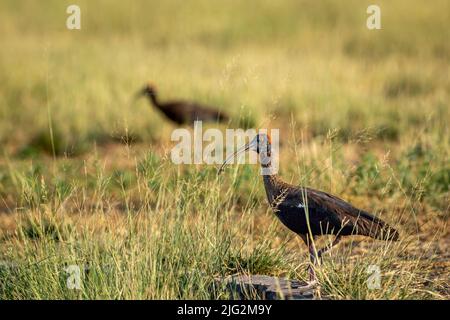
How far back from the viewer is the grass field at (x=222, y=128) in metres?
5.33

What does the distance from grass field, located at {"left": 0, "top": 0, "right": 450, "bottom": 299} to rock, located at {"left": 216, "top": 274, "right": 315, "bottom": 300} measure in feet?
0.37

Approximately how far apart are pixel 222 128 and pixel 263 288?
6.76 m

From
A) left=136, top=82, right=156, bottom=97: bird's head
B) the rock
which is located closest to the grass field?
the rock

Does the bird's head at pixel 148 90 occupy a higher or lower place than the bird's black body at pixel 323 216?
higher

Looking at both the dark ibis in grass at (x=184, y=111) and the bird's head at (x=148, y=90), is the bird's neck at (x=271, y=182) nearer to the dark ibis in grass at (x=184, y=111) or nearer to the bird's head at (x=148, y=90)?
the bird's head at (x=148, y=90)

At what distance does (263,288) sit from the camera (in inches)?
198

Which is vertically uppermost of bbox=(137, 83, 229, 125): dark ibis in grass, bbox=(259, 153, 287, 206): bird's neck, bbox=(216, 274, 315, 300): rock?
bbox=(259, 153, 287, 206): bird's neck

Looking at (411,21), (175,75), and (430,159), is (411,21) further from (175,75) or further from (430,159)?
(430,159)

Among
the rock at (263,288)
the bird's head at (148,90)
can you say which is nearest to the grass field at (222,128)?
the rock at (263,288)

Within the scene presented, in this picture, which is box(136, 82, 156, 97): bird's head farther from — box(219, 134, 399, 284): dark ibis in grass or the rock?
the rock

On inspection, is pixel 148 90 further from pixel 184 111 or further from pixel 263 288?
pixel 263 288

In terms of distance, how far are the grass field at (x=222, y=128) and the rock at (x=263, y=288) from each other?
11cm

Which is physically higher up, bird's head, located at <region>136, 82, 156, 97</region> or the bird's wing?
bird's head, located at <region>136, 82, 156, 97</region>

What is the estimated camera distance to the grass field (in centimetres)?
533
